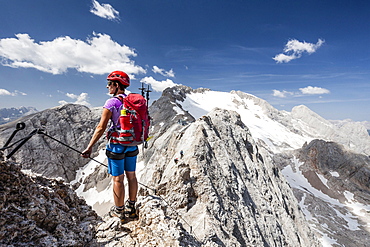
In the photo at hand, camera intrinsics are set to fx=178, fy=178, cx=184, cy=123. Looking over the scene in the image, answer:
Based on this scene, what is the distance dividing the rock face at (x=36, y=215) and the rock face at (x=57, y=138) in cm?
6718

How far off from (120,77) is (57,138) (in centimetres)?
8232

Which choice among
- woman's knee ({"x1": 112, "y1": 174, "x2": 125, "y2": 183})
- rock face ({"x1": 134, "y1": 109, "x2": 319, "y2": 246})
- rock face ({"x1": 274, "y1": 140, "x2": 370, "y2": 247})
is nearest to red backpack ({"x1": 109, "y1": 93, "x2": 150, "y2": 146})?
woman's knee ({"x1": 112, "y1": 174, "x2": 125, "y2": 183})

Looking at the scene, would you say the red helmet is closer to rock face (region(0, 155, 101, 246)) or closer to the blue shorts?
the blue shorts

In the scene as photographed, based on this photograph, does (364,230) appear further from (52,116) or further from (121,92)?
(52,116)

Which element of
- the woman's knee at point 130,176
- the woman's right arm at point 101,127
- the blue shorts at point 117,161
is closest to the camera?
the woman's right arm at point 101,127

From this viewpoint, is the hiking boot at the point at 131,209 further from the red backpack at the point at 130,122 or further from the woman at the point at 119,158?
the red backpack at the point at 130,122

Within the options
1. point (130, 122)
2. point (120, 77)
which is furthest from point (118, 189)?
point (120, 77)

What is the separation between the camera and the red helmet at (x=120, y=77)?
4879 mm

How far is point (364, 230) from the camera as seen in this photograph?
6222cm

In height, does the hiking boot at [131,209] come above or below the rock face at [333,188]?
above

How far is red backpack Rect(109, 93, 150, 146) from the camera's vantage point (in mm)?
4520

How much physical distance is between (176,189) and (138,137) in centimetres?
720

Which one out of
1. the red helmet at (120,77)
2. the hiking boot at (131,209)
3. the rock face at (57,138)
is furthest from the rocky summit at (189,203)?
the rock face at (57,138)

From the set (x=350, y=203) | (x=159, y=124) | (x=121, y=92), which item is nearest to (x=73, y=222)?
(x=121, y=92)
